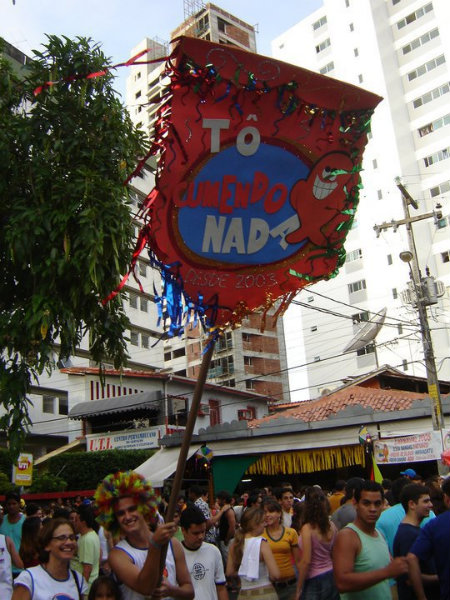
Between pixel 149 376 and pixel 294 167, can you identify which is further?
pixel 149 376

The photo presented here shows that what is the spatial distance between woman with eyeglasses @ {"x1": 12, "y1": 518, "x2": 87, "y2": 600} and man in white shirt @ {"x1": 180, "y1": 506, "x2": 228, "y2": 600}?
86 cm

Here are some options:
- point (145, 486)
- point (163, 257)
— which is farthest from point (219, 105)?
point (145, 486)

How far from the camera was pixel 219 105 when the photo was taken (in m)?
3.98

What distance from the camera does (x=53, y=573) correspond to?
13.2 ft

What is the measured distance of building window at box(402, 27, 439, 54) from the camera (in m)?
48.6

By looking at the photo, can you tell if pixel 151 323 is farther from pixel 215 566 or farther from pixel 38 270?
pixel 215 566

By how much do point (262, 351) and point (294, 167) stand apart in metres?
55.4

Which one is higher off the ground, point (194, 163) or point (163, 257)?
point (194, 163)

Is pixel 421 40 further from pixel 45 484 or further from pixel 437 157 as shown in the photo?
pixel 45 484

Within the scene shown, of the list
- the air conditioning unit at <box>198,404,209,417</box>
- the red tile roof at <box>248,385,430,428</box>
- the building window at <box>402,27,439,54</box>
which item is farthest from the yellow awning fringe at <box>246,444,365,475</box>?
the building window at <box>402,27,439,54</box>

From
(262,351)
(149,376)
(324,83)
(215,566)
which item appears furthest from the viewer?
(262,351)

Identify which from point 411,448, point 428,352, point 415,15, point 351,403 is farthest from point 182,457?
point 415,15

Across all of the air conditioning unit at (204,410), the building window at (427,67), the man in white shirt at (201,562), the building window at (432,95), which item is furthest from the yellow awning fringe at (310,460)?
the building window at (427,67)

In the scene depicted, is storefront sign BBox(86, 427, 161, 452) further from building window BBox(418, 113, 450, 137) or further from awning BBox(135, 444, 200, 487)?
building window BBox(418, 113, 450, 137)
